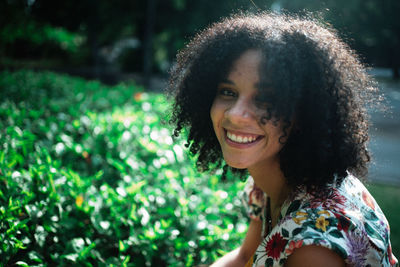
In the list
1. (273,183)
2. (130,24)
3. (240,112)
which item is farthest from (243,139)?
(130,24)

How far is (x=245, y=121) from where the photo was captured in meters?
1.56

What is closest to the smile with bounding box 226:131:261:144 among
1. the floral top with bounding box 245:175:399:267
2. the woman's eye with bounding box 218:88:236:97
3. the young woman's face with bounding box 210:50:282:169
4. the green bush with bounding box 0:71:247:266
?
the young woman's face with bounding box 210:50:282:169

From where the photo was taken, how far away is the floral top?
4.26 feet

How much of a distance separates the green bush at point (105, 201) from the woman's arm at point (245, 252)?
163mm

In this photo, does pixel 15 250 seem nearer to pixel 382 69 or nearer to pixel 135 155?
pixel 135 155

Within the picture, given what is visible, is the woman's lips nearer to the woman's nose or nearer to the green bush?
the woman's nose

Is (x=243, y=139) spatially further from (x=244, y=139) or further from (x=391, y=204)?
(x=391, y=204)

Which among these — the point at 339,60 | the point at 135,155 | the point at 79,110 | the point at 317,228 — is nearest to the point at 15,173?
the point at 135,155

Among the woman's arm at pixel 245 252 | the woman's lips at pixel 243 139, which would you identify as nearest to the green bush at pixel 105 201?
the woman's arm at pixel 245 252

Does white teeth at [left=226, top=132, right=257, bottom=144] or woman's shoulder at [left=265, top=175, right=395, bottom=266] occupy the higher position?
white teeth at [left=226, top=132, right=257, bottom=144]

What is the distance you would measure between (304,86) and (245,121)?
0.97 feet

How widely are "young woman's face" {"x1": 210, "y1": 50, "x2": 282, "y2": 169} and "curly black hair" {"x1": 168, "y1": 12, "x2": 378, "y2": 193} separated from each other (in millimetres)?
40

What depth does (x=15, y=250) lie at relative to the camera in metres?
1.73

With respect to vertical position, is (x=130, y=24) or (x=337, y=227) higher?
(x=130, y=24)
